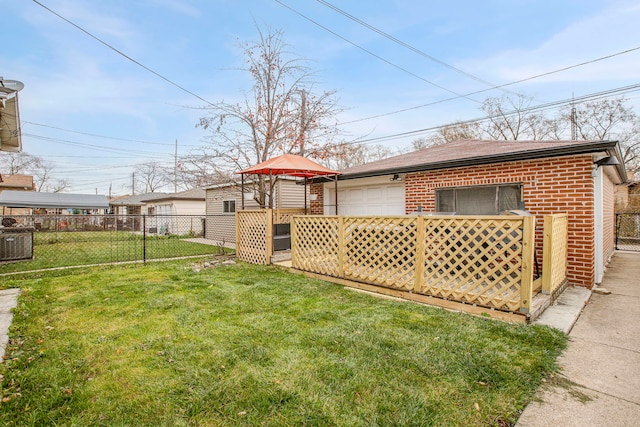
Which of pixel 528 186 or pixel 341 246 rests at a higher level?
pixel 528 186

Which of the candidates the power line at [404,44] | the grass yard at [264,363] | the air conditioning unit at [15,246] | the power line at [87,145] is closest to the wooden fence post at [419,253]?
the grass yard at [264,363]

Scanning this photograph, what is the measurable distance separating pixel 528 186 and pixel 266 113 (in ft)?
25.2

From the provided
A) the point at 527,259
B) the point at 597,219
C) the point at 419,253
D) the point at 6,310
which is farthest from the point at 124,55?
the point at 597,219

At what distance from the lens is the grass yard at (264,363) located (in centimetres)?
200

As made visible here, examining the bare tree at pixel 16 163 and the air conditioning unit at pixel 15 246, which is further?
the bare tree at pixel 16 163

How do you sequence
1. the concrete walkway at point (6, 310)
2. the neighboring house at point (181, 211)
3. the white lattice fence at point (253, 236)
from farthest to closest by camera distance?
the neighboring house at point (181, 211) < the white lattice fence at point (253, 236) < the concrete walkway at point (6, 310)

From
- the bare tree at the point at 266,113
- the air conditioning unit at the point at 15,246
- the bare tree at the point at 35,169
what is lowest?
the air conditioning unit at the point at 15,246

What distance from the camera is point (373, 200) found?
8.68 metres

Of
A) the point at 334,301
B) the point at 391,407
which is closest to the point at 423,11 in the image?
the point at 334,301

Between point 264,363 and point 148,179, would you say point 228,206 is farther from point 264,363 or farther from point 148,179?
point 148,179

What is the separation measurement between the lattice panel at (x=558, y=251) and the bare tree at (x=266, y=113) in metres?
7.65

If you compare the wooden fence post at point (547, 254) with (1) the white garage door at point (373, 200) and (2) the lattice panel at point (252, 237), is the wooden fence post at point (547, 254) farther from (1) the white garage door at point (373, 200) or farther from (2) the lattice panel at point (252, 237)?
(2) the lattice panel at point (252, 237)

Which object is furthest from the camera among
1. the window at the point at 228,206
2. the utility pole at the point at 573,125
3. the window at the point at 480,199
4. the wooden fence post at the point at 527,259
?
the utility pole at the point at 573,125

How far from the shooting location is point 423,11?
1025 centimetres
